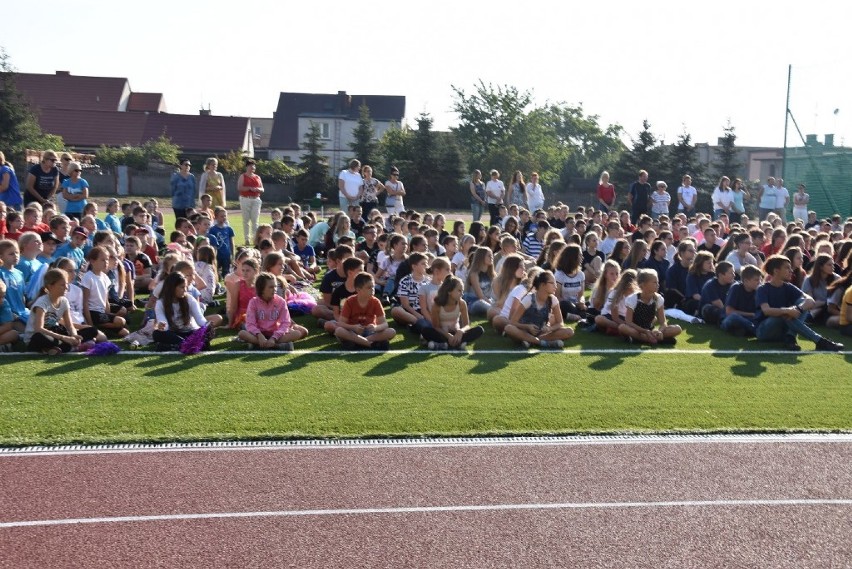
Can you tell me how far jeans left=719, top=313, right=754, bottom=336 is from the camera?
13195mm

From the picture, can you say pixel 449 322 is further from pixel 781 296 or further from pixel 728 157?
pixel 728 157

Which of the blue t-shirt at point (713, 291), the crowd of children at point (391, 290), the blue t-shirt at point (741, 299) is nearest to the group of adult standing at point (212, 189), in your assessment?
the crowd of children at point (391, 290)

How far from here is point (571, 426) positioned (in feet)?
28.6

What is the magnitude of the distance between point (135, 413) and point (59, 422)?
70 cm

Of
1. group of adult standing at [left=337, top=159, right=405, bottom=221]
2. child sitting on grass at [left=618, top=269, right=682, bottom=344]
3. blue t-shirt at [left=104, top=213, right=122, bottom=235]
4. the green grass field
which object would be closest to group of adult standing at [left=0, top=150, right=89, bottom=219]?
blue t-shirt at [left=104, top=213, right=122, bottom=235]

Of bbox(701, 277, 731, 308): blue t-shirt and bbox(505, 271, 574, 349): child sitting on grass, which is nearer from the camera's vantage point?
bbox(505, 271, 574, 349): child sitting on grass

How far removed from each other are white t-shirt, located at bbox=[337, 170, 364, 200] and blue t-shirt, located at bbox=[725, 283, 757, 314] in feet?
39.4

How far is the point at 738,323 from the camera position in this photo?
13.2 metres

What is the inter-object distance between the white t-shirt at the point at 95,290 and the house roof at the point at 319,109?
228 feet

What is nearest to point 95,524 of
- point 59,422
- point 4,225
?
point 59,422

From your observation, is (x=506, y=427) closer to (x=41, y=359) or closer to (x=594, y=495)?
(x=594, y=495)

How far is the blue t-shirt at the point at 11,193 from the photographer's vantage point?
17586 millimetres

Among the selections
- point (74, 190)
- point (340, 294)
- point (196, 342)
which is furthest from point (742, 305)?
point (74, 190)

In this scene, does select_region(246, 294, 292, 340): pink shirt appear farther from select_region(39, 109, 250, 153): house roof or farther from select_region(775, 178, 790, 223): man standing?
select_region(39, 109, 250, 153): house roof
